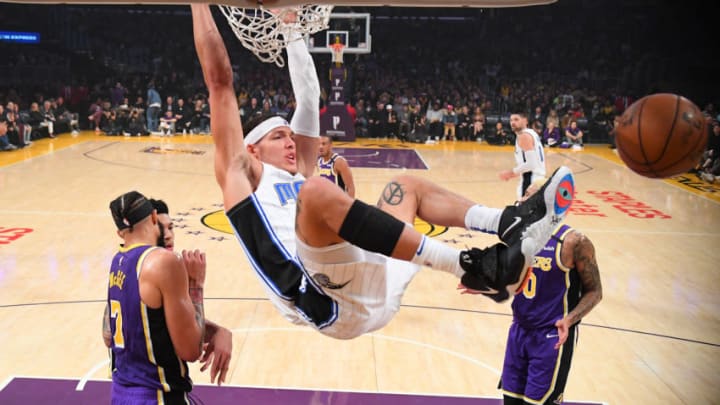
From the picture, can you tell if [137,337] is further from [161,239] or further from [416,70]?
[416,70]

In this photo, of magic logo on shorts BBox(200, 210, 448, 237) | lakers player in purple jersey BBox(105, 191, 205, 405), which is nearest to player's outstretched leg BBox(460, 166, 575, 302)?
lakers player in purple jersey BBox(105, 191, 205, 405)

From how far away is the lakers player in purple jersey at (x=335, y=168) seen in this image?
832cm

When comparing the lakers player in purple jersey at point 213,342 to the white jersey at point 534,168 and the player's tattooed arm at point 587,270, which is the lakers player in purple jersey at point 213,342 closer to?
the player's tattooed arm at point 587,270

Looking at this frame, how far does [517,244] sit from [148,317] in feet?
5.57

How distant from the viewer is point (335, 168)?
8453 millimetres

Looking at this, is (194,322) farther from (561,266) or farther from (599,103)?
(599,103)

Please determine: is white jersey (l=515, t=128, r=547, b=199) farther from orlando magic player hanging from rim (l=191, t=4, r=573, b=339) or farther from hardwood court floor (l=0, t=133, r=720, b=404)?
orlando magic player hanging from rim (l=191, t=4, r=573, b=339)

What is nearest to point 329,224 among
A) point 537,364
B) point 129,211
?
point 129,211

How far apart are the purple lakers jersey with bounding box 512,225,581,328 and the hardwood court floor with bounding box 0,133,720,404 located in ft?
3.98

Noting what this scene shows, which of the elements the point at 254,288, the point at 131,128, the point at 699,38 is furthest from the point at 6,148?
the point at 699,38

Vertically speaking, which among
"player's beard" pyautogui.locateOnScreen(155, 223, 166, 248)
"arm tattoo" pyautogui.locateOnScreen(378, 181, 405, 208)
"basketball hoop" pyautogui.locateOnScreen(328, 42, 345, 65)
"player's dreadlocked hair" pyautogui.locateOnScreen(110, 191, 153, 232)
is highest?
"basketball hoop" pyautogui.locateOnScreen(328, 42, 345, 65)

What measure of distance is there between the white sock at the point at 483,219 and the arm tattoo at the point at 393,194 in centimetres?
34

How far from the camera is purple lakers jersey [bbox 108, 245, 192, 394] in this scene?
3.30 metres

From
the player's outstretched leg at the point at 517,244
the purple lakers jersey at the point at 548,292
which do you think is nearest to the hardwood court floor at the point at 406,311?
the purple lakers jersey at the point at 548,292
